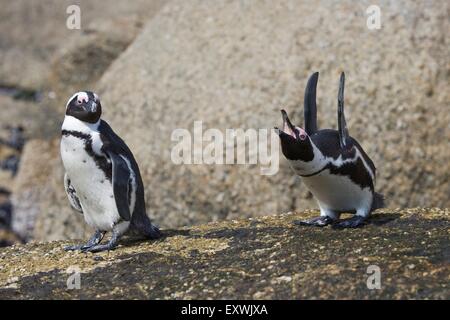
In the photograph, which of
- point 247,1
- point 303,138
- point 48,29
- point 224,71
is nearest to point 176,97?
point 224,71

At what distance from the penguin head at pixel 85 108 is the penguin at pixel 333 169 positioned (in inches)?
39.9

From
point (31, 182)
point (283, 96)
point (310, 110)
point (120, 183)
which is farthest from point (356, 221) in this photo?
point (31, 182)

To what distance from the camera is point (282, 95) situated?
26.2 feet

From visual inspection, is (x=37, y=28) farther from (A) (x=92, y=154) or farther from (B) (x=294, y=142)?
(B) (x=294, y=142)

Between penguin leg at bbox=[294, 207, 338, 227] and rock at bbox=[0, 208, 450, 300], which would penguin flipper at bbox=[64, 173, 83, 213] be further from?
penguin leg at bbox=[294, 207, 338, 227]

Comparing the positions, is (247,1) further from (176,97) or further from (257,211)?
(257,211)

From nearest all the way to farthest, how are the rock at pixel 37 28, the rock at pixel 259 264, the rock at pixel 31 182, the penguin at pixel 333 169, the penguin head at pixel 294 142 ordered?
the rock at pixel 259 264 < the penguin head at pixel 294 142 < the penguin at pixel 333 169 < the rock at pixel 31 182 < the rock at pixel 37 28

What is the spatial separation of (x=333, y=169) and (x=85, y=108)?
135 centimetres

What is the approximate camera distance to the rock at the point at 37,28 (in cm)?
1550

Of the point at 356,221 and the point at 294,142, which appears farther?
the point at 356,221

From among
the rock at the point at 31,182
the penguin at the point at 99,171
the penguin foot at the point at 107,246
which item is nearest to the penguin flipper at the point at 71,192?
the penguin at the point at 99,171

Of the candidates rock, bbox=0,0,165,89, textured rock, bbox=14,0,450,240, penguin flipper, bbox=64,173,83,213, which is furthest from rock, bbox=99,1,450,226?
rock, bbox=0,0,165,89

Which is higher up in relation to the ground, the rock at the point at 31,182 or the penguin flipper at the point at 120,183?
the penguin flipper at the point at 120,183

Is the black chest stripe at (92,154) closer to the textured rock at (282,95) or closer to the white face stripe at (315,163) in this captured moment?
the white face stripe at (315,163)
